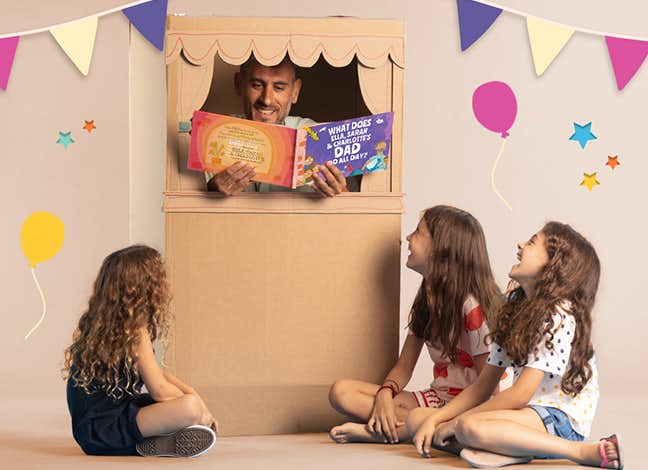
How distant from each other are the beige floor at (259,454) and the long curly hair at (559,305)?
0.26m

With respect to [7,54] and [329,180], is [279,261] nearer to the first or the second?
[329,180]

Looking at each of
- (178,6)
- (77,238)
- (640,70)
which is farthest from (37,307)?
(640,70)

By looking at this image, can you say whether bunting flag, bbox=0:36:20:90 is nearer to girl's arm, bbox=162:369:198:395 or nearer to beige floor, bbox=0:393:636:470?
beige floor, bbox=0:393:636:470

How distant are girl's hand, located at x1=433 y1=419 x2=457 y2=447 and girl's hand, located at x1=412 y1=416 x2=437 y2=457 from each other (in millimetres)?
14

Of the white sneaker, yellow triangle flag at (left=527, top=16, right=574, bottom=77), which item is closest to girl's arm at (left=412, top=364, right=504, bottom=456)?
the white sneaker

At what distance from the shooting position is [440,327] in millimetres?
2975

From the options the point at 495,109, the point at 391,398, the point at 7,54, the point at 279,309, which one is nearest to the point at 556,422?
the point at 391,398

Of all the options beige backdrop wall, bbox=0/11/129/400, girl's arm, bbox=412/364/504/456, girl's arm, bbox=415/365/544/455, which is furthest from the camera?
beige backdrop wall, bbox=0/11/129/400

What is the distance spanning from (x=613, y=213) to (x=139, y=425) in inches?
92.0

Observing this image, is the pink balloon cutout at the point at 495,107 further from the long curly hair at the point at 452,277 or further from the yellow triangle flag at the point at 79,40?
the yellow triangle flag at the point at 79,40

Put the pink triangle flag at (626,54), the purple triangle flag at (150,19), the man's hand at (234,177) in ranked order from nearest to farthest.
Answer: the man's hand at (234,177), the purple triangle flag at (150,19), the pink triangle flag at (626,54)

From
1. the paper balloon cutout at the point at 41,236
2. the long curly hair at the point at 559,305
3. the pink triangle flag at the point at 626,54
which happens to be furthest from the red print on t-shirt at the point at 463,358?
the paper balloon cutout at the point at 41,236

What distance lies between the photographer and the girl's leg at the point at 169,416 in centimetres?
263

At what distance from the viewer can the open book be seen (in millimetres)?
3014
